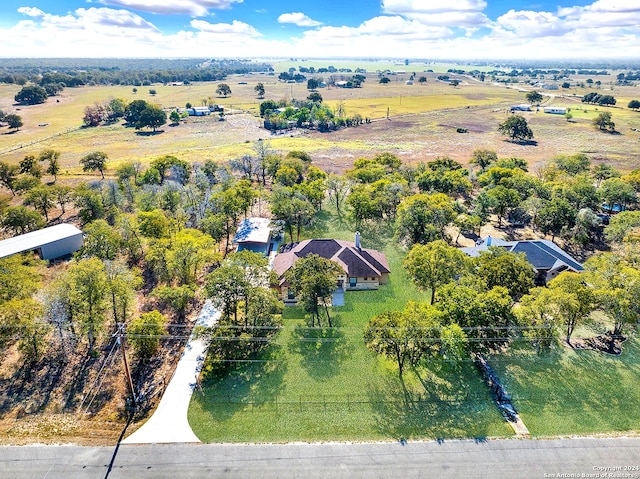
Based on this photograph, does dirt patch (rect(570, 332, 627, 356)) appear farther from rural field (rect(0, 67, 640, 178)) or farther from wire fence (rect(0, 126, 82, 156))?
wire fence (rect(0, 126, 82, 156))

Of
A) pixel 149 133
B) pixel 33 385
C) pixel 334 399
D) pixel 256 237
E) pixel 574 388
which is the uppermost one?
pixel 149 133

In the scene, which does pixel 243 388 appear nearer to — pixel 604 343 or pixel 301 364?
pixel 301 364

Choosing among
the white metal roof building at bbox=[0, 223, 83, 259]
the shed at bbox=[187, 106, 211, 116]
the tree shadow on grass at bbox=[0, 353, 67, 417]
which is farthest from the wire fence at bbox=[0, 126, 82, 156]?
the tree shadow on grass at bbox=[0, 353, 67, 417]

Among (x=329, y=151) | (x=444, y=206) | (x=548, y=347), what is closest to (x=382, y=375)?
(x=548, y=347)

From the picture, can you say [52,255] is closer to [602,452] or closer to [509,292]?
[509,292]

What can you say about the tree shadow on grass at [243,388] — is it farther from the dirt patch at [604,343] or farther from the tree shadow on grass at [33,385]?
the dirt patch at [604,343]

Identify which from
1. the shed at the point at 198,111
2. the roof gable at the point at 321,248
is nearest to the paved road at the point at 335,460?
the roof gable at the point at 321,248

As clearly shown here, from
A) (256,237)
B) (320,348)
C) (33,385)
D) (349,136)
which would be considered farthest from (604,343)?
(349,136)
